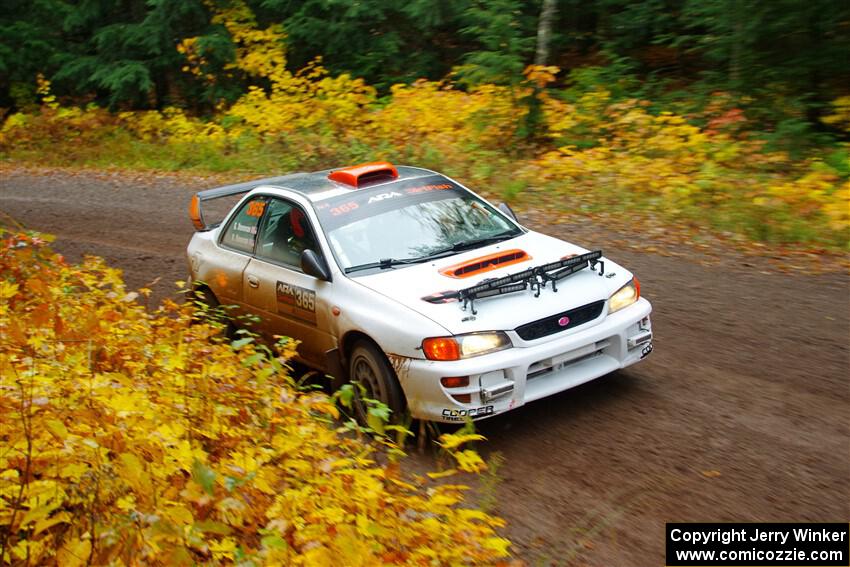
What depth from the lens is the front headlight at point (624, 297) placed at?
6320mm

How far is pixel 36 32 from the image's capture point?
24297mm

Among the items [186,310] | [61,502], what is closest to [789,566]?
[61,502]

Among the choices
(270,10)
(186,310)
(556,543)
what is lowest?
(556,543)

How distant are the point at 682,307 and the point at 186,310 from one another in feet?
15.5

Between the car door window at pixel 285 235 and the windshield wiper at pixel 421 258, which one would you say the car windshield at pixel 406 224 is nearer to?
the windshield wiper at pixel 421 258

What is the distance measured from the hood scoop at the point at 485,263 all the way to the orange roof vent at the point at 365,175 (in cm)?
152

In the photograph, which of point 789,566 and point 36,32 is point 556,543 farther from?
point 36,32

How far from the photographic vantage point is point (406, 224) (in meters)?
7.08

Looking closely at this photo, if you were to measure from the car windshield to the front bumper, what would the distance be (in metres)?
1.25

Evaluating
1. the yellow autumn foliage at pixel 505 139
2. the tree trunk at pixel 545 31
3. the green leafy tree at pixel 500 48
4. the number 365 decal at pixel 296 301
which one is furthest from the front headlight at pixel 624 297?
the tree trunk at pixel 545 31

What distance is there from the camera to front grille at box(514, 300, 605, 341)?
5816 mm

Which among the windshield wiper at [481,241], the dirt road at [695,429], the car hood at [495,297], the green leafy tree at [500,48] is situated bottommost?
the dirt road at [695,429]

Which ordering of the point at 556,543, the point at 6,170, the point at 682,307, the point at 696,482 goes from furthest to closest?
the point at 6,170 → the point at 682,307 → the point at 696,482 → the point at 556,543

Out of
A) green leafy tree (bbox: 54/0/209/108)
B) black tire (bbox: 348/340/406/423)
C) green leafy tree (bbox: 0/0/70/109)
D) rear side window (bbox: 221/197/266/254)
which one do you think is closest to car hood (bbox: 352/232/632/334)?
black tire (bbox: 348/340/406/423)
